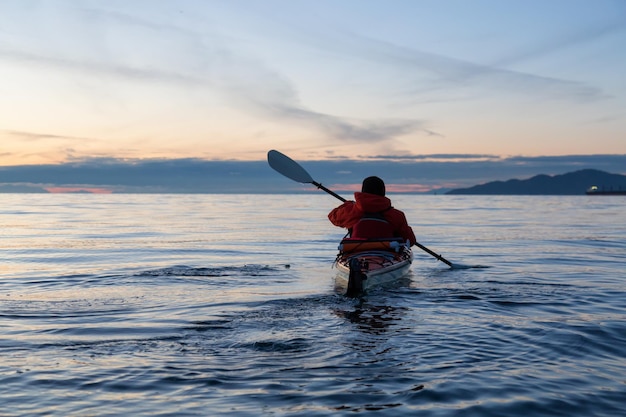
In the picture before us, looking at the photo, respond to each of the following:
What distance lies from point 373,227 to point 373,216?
0.23m

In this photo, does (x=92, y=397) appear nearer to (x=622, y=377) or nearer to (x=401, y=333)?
(x=401, y=333)

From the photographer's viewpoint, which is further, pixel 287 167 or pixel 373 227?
Answer: pixel 287 167

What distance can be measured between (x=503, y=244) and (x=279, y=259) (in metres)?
10.4

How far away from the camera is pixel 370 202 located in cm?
1239

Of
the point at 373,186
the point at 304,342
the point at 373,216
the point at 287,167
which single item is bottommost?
the point at 304,342

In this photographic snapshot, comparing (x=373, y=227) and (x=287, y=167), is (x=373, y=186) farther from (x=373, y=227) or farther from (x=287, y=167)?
(x=287, y=167)

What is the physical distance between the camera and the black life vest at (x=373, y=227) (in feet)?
41.4

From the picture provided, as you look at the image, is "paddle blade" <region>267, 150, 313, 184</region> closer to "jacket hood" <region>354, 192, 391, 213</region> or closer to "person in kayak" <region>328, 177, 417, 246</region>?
"person in kayak" <region>328, 177, 417, 246</region>

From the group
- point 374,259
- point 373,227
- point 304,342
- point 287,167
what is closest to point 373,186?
point 373,227

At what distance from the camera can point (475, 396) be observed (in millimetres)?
5508

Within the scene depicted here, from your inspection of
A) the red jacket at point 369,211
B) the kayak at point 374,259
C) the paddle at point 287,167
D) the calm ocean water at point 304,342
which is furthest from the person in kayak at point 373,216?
the paddle at point 287,167

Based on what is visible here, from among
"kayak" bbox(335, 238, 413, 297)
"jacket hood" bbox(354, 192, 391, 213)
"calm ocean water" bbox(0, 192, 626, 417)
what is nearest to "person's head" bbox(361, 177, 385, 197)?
"jacket hood" bbox(354, 192, 391, 213)

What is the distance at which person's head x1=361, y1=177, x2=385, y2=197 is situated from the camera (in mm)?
12445

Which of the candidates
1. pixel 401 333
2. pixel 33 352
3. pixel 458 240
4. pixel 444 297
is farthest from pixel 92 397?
pixel 458 240
